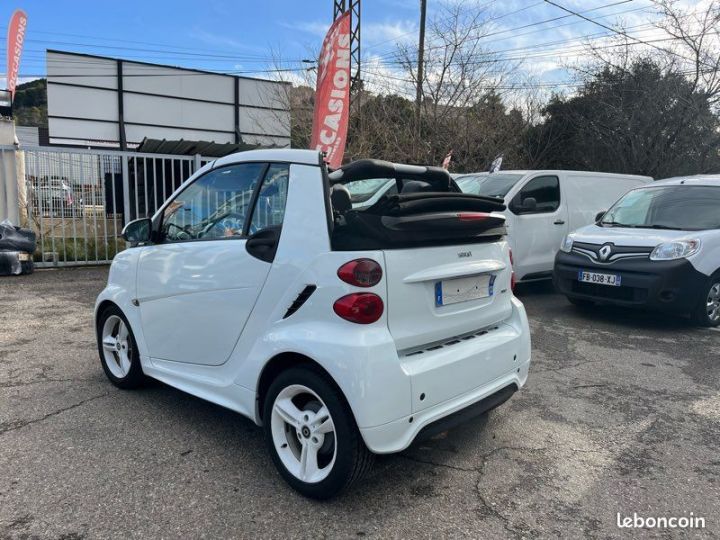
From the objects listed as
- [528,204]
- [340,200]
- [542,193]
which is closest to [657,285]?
[528,204]


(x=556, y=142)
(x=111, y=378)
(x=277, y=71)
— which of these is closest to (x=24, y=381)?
(x=111, y=378)

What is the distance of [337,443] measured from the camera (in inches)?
100.0

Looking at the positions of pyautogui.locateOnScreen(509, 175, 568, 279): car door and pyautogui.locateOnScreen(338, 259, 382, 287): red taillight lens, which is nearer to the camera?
pyautogui.locateOnScreen(338, 259, 382, 287): red taillight lens

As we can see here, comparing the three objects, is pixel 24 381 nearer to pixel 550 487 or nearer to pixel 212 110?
pixel 550 487

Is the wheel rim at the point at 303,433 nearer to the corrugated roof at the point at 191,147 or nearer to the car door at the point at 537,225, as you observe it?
the car door at the point at 537,225

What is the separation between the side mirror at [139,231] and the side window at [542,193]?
562cm

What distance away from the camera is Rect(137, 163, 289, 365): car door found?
9.83 feet

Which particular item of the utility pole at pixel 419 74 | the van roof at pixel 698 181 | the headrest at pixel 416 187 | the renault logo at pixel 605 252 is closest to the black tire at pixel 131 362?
the headrest at pixel 416 187

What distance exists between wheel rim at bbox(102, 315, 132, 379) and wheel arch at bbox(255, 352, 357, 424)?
1.67 meters

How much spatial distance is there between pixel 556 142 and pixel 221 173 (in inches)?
868

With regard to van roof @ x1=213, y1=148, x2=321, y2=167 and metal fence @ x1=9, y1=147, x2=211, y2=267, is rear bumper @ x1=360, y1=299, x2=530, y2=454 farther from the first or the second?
metal fence @ x1=9, y1=147, x2=211, y2=267

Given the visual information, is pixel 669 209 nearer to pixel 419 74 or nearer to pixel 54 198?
pixel 54 198

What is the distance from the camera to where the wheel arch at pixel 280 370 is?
8.40ft

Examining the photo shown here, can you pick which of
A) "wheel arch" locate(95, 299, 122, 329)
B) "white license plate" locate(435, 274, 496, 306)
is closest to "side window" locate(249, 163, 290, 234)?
"white license plate" locate(435, 274, 496, 306)
